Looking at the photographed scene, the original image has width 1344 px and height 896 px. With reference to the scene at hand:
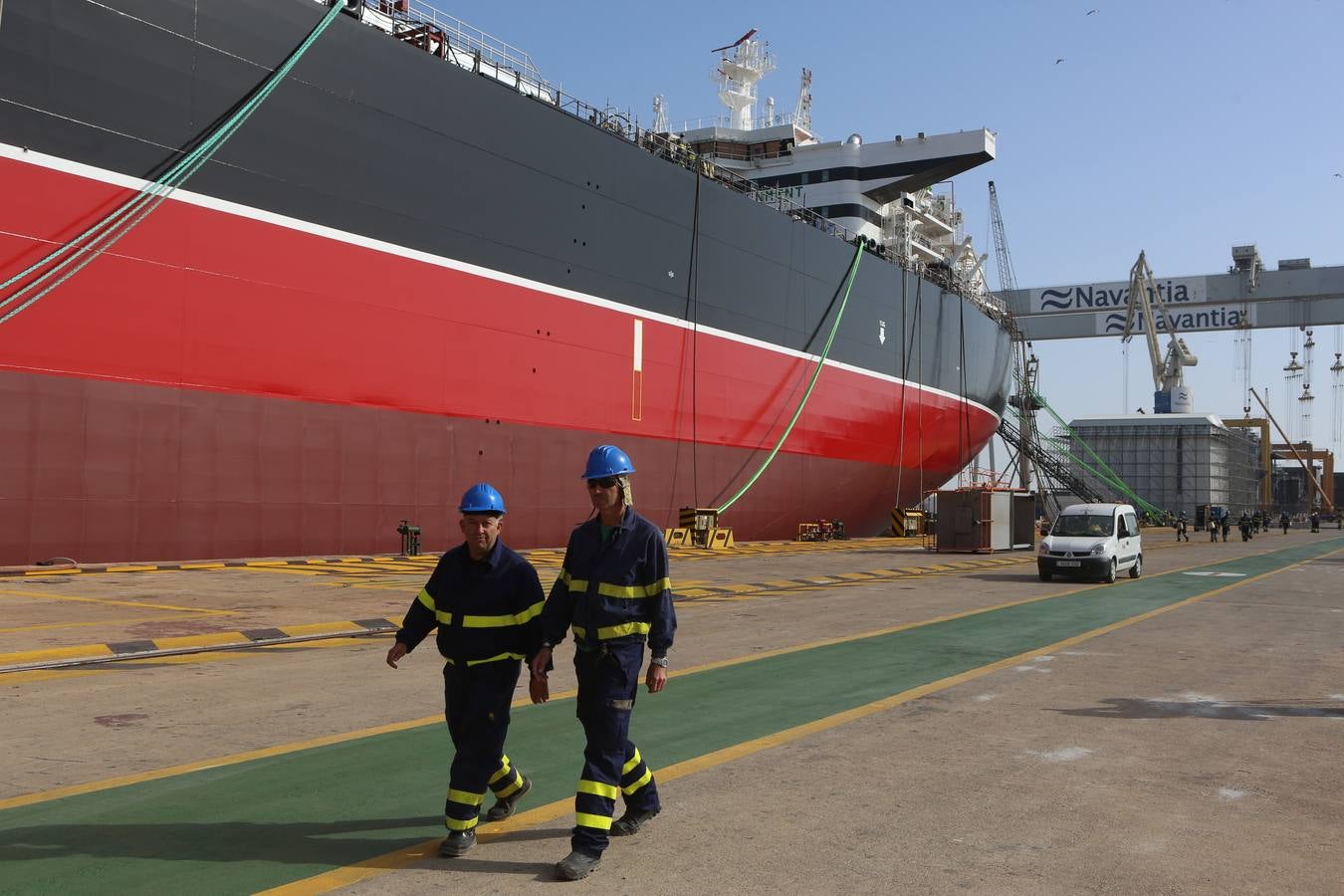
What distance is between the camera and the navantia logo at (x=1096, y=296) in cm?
8000

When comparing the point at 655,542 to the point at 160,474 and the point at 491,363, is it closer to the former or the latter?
the point at 160,474

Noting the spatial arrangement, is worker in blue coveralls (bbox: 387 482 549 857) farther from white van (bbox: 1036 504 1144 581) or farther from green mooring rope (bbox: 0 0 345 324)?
white van (bbox: 1036 504 1144 581)

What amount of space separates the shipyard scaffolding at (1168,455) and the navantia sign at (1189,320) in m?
10.3

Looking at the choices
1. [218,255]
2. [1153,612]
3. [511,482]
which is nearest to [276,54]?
[218,255]

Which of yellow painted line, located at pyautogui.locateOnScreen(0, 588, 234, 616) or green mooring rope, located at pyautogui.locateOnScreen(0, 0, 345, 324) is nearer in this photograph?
yellow painted line, located at pyautogui.locateOnScreen(0, 588, 234, 616)

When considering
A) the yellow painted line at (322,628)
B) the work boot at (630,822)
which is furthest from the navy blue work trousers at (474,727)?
the yellow painted line at (322,628)

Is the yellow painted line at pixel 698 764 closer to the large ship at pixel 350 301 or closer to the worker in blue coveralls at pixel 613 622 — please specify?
the worker in blue coveralls at pixel 613 622

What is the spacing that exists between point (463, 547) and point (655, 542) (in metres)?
Result: 0.91

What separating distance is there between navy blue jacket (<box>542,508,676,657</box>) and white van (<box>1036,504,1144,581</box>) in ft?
56.8

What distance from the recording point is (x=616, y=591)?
458 cm

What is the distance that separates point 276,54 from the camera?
1738 cm

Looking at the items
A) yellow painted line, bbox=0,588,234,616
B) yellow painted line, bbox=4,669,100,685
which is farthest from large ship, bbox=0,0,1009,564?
yellow painted line, bbox=4,669,100,685

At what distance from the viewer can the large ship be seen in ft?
48.1

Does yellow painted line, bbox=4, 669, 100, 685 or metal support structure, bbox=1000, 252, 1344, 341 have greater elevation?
metal support structure, bbox=1000, 252, 1344, 341
